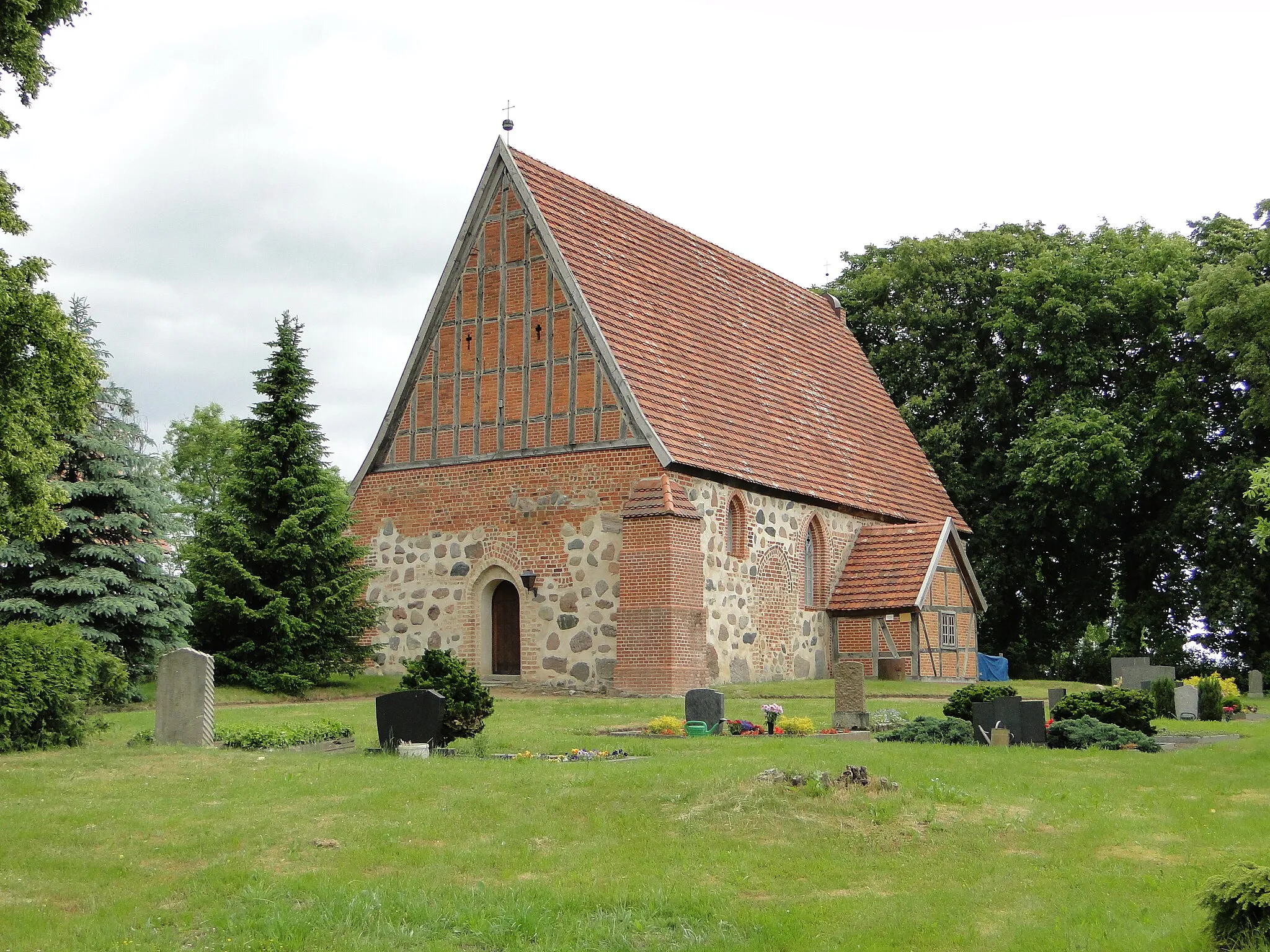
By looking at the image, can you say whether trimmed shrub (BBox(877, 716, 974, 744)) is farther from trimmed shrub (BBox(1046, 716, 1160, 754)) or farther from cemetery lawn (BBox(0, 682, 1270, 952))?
cemetery lawn (BBox(0, 682, 1270, 952))

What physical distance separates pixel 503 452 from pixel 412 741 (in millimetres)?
12514

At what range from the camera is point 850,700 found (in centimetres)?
1825

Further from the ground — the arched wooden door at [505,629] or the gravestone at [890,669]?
the arched wooden door at [505,629]

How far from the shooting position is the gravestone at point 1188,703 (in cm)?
2191

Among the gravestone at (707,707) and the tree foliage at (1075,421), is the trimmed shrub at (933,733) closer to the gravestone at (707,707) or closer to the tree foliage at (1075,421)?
the gravestone at (707,707)

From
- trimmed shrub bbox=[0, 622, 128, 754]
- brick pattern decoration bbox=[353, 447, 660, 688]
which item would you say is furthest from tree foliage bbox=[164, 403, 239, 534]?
trimmed shrub bbox=[0, 622, 128, 754]

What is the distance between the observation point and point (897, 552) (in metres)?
30.8

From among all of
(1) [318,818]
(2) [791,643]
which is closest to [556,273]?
(2) [791,643]

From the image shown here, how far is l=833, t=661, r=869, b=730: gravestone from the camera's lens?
59.6 feet

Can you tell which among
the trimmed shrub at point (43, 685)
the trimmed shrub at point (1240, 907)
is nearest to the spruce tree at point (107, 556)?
the trimmed shrub at point (43, 685)

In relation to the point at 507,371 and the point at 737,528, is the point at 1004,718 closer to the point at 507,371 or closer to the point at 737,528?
the point at 737,528

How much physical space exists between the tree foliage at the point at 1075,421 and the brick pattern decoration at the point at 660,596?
1295 cm

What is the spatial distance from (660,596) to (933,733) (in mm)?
9168

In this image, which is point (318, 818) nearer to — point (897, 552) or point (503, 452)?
point (503, 452)
